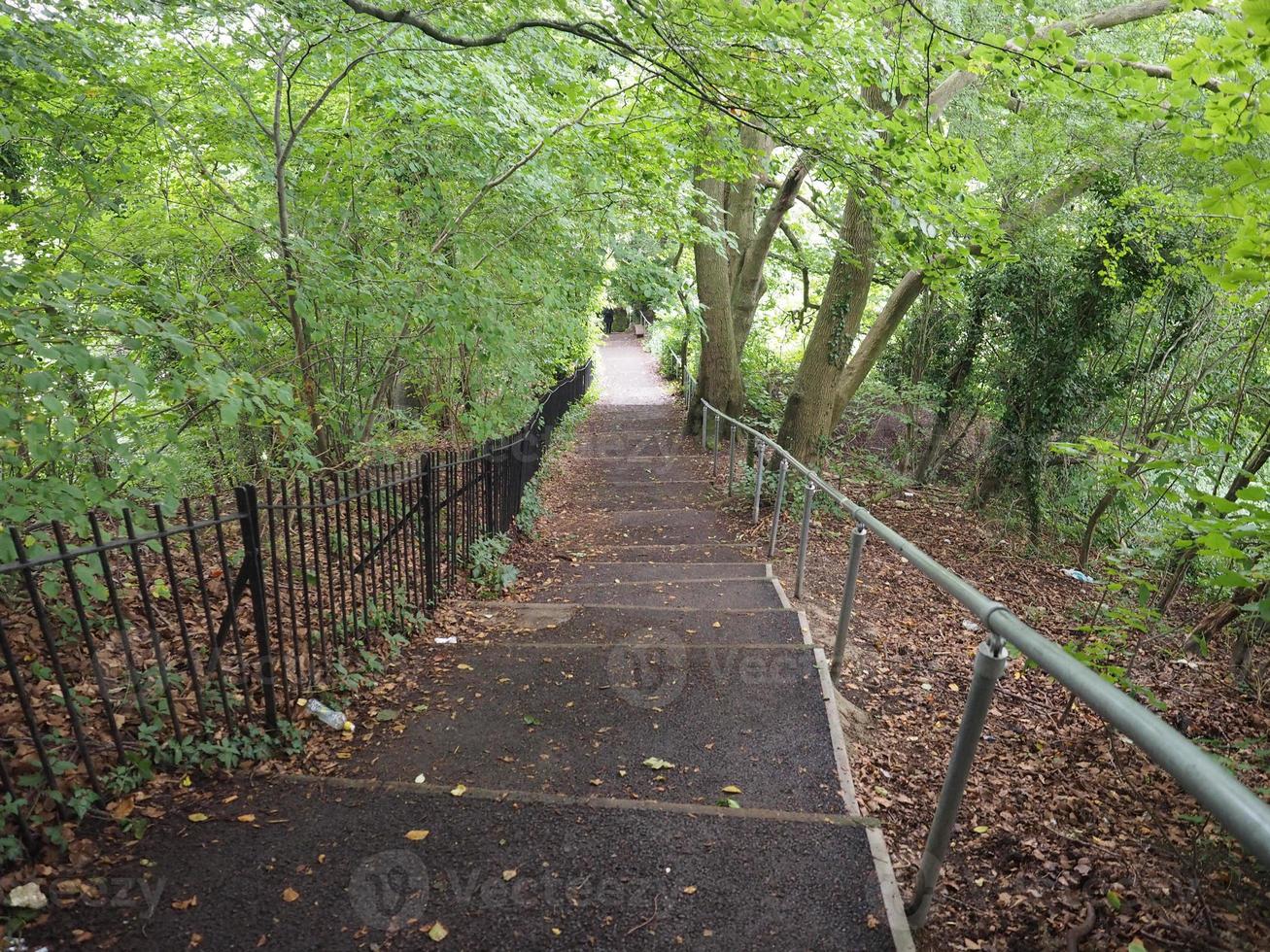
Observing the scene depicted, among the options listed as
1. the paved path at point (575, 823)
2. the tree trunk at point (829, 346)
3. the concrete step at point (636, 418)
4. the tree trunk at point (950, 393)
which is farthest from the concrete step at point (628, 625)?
the concrete step at point (636, 418)

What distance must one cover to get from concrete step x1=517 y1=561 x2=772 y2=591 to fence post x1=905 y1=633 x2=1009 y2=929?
3996mm

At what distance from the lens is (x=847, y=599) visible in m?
3.60

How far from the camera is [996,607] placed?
194 cm

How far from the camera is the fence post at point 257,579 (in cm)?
304

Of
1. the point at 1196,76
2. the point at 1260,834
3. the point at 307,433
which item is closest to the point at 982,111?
the point at 1196,76

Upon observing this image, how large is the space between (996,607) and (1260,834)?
934 mm

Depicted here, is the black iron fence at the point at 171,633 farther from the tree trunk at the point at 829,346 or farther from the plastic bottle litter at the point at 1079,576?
the plastic bottle litter at the point at 1079,576

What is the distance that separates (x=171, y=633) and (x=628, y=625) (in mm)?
2760

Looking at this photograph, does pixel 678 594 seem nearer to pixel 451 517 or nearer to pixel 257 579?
pixel 451 517

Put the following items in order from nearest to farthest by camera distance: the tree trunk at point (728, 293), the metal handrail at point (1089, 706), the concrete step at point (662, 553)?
1. the metal handrail at point (1089, 706)
2. the concrete step at point (662, 553)
3. the tree trunk at point (728, 293)

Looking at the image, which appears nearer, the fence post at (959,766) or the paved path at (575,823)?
the fence post at (959,766)

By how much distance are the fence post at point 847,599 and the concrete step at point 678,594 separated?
4.43 feet

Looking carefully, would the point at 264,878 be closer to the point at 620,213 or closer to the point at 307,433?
the point at 307,433

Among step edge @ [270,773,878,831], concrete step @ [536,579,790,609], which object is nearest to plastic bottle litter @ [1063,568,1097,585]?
concrete step @ [536,579,790,609]
